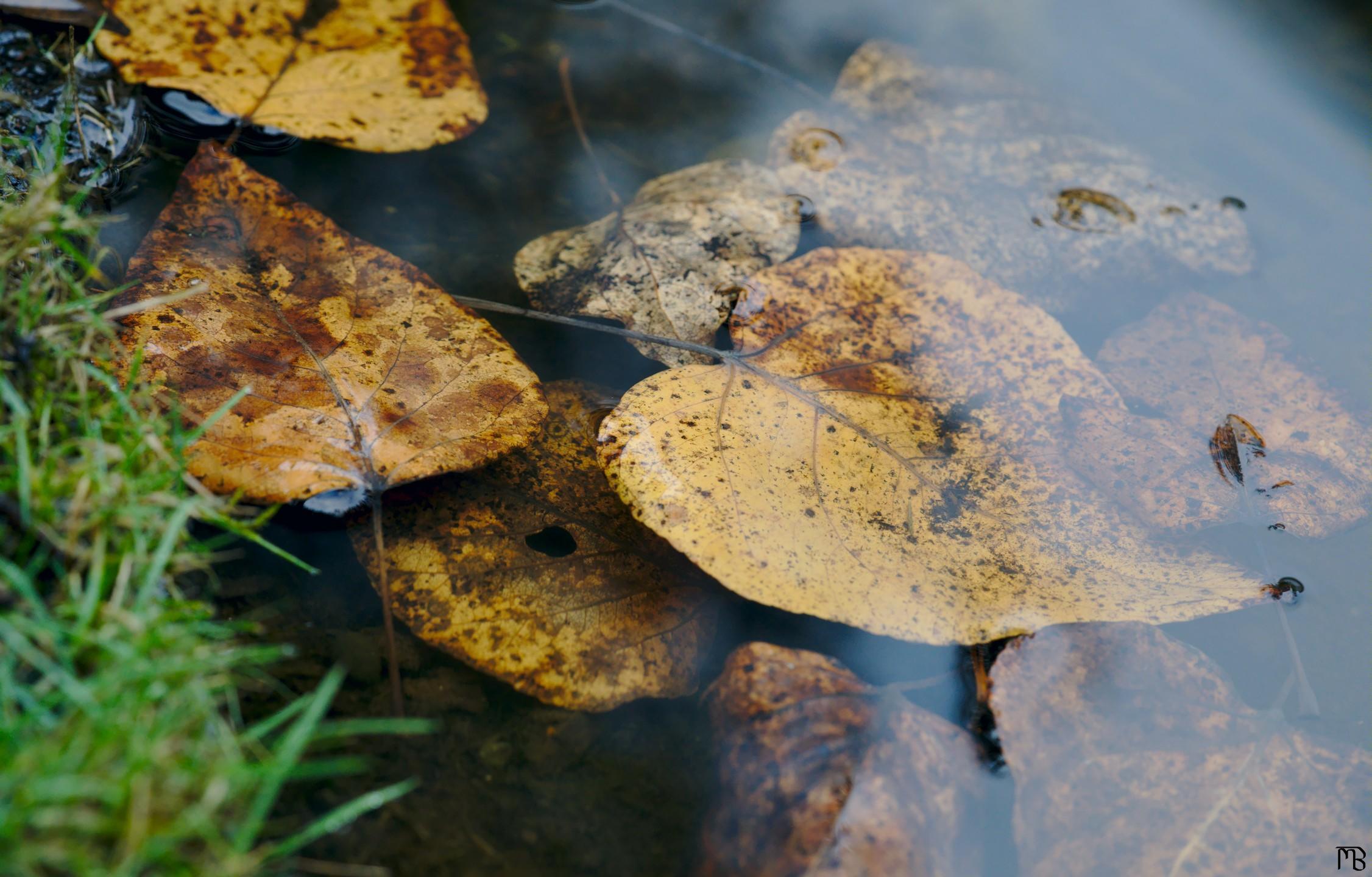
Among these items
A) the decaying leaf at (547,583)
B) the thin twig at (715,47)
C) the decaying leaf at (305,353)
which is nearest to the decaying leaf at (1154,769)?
the decaying leaf at (547,583)

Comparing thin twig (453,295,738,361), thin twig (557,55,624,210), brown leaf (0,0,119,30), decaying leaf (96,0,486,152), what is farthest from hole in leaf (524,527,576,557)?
brown leaf (0,0,119,30)

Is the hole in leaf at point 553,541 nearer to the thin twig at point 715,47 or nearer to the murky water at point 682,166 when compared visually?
the murky water at point 682,166

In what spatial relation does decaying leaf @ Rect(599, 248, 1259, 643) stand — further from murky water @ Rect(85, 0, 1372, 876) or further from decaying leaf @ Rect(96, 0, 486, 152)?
decaying leaf @ Rect(96, 0, 486, 152)

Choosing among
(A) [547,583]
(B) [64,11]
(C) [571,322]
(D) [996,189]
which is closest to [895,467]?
(A) [547,583]

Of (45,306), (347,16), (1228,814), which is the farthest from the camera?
(347,16)

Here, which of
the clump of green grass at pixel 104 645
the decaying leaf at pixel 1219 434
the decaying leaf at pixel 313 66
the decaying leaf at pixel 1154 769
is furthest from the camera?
the decaying leaf at pixel 313 66

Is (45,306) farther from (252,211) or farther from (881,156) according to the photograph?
(881,156)

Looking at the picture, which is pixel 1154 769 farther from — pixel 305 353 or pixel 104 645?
pixel 305 353

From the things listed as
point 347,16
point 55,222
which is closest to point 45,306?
point 55,222
